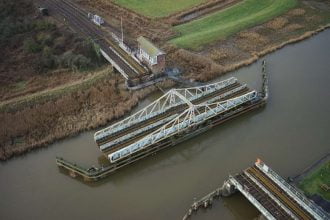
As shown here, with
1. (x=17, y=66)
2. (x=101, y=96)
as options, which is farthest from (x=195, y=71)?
(x=17, y=66)

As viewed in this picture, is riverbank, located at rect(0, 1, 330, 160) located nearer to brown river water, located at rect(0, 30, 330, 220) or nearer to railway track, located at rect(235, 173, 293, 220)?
brown river water, located at rect(0, 30, 330, 220)

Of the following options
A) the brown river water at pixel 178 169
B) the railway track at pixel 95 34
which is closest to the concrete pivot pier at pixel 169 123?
the brown river water at pixel 178 169

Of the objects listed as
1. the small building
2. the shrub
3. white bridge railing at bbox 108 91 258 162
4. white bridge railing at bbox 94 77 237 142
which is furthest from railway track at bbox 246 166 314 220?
the shrub

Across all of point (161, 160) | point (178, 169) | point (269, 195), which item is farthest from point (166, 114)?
point (269, 195)

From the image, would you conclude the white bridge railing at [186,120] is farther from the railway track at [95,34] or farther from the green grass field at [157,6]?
the green grass field at [157,6]

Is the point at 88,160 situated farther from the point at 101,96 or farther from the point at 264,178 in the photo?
the point at 264,178
